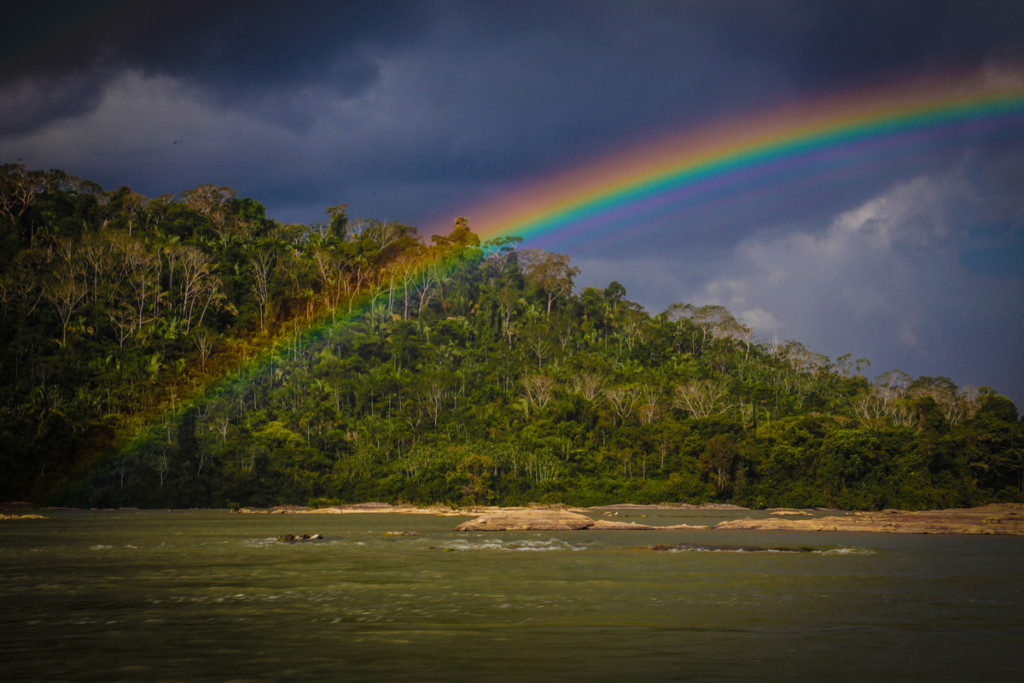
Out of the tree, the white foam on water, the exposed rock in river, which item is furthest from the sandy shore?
the tree

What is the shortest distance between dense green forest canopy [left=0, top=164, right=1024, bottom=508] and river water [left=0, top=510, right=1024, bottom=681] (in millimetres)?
49839

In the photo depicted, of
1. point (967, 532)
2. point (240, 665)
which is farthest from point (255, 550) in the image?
point (967, 532)

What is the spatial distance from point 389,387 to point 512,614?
285ft

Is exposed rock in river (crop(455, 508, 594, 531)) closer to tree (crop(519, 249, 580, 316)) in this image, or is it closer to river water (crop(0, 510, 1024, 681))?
river water (crop(0, 510, 1024, 681))

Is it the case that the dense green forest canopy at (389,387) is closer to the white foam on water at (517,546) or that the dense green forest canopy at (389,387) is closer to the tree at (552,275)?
the tree at (552,275)

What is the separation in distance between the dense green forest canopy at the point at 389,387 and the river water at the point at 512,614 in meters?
49.8

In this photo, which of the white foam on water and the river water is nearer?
the river water

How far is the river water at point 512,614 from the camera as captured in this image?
33.1 feet

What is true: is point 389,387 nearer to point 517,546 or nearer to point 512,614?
point 517,546

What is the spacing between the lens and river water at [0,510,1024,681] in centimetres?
1009

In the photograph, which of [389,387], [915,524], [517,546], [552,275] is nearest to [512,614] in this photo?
[517,546]

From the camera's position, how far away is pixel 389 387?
99.5 m

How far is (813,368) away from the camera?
11925 cm

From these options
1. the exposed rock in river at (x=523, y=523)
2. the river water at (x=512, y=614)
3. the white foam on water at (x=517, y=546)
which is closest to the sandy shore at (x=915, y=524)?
the exposed rock in river at (x=523, y=523)
